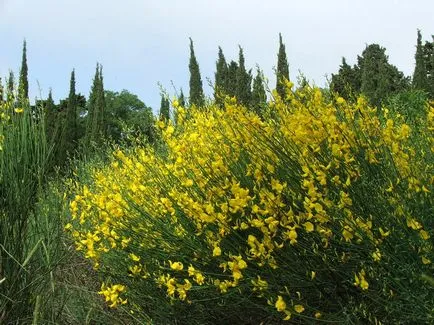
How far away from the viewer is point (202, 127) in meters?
3.63

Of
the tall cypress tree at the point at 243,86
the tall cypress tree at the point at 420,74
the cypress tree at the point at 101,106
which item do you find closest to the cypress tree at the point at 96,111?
the cypress tree at the point at 101,106

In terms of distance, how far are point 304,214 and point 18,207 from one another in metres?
1.57

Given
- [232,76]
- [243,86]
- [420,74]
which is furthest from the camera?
[232,76]

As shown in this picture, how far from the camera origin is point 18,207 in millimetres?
3088

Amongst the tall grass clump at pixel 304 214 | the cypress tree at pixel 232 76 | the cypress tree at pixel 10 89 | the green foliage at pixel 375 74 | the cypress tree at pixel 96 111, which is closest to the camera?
the tall grass clump at pixel 304 214

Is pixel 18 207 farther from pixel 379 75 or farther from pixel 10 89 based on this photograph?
pixel 379 75

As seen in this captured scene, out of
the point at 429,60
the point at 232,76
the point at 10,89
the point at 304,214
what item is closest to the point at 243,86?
the point at 232,76

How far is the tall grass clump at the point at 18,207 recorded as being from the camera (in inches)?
120

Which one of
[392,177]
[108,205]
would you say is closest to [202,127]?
[108,205]

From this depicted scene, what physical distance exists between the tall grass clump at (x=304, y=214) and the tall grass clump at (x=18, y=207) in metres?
0.40

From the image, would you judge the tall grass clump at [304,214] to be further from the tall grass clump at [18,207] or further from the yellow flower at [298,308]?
the tall grass clump at [18,207]

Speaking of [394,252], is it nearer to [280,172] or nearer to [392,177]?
[392,177]

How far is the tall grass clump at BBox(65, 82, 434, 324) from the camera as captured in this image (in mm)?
2561

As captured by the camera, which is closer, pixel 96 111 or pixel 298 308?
pixel 298 308
